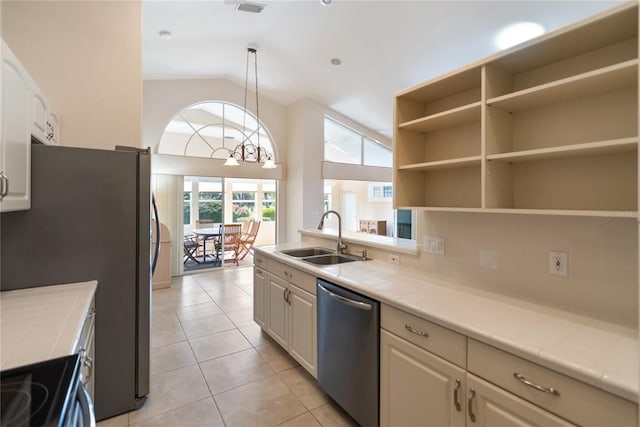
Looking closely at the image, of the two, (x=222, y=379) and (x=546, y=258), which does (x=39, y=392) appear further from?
(x=546, y=258)

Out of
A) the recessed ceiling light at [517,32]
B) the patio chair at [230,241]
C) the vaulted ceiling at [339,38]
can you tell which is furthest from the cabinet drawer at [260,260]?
the recessed ceiling light at [517,32]

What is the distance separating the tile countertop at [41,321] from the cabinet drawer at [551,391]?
5.20 ft

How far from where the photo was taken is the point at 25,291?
1.65 metres

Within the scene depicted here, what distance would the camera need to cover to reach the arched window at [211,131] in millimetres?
5426

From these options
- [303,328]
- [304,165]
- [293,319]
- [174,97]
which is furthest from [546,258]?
[174,97]

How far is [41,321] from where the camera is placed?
51.8 inches

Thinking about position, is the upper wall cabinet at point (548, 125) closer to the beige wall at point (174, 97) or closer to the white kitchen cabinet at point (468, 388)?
the white kitchen cabinet at point (468, 388)

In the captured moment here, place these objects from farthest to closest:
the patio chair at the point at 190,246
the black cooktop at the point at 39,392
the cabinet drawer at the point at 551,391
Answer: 1. the patio chair at the point at 190,246
2. the cabinet drawer at the point at 551,391
3. the black cooktop at the point at 39,392

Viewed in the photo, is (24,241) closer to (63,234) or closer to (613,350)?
(63,234)

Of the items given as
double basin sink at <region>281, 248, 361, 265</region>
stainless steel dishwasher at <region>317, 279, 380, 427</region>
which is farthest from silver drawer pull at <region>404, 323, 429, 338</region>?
double basin sink at <region>281, 248, 361, 265</region>

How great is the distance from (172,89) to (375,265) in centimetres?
507

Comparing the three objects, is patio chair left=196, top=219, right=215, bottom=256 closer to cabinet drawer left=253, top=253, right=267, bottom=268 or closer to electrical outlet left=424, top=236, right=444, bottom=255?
cabinet drawer left=253, top=253, right=267, bottom=268

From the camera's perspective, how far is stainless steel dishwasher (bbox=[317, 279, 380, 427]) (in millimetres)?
1640

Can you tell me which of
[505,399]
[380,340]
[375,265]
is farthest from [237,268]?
[505,399]
